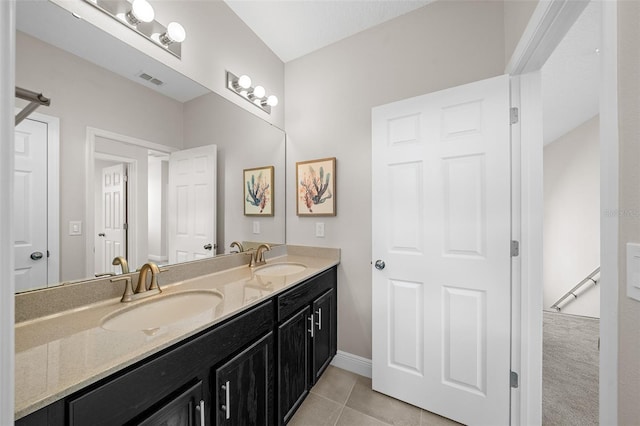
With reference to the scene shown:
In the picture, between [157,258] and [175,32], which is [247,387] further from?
[175,32]

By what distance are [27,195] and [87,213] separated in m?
0.19

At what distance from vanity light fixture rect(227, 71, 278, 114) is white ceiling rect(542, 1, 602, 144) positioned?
74.5 inches

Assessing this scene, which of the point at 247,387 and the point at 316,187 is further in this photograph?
the point at 316,187

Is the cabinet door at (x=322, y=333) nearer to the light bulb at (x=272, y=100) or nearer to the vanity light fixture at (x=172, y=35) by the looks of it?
the light bulb at (x=272, y=100)

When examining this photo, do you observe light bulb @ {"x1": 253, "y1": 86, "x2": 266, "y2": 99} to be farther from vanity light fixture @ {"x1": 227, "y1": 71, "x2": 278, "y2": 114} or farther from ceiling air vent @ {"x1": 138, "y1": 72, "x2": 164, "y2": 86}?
ceiling air vent @ {"x1": 138, "y1": 72, "x2": 164, "y2": 86}

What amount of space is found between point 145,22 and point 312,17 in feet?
3.73

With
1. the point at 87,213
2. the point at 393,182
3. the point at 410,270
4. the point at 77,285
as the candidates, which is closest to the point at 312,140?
the point at 393,182

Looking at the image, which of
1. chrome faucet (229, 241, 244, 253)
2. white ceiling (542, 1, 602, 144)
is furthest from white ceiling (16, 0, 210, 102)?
white ceiling (542, 1, 602, 144)

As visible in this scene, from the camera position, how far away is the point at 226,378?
3.06 feet

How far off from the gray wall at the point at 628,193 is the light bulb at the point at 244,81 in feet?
5.96

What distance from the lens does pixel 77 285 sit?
0.95m

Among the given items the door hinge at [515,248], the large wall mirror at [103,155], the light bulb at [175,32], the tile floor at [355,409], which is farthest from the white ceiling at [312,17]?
the tile floor at [355,409]

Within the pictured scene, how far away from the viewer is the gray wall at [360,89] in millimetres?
1510

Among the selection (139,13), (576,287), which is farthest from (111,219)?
(576,287)
